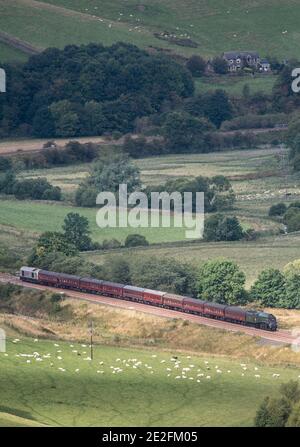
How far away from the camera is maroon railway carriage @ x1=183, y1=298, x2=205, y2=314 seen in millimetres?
96625

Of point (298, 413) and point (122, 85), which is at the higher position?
point (122, 85)

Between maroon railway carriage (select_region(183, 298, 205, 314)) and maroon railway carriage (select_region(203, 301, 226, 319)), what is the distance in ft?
1.01

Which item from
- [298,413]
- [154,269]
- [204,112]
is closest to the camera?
[298,413]

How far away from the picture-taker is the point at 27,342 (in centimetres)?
8869

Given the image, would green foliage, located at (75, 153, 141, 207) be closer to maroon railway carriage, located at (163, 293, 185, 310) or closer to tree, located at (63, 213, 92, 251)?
tree, located at (63, 213, 92, 251)

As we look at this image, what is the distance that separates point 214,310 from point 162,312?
3.25 meters

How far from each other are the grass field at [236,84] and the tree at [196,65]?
3.74 feet

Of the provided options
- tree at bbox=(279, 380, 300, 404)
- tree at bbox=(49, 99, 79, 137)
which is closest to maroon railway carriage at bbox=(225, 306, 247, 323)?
tree at bbox=(279, 380, 300, 404)

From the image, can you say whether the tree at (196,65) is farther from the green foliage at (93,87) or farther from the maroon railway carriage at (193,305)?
the maroon railway carriage at (193,305)

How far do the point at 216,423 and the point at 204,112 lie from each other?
364 ft

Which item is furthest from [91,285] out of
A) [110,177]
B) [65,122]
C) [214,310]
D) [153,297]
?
[65,122]

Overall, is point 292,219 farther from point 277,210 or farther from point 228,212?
point 228,212
